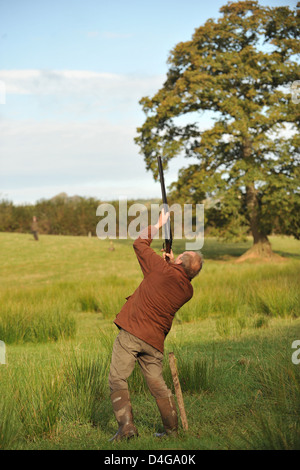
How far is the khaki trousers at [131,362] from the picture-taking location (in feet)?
15.3

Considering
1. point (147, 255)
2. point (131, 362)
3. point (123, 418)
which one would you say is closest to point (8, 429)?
point (123, 418)

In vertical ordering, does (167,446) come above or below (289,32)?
below

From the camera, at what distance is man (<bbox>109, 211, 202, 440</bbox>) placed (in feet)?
15.3

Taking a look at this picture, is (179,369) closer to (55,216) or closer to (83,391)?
(83,391)

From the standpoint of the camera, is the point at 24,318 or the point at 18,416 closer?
the point at 18,416

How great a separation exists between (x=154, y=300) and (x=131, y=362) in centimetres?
55

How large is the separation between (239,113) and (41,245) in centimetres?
1638

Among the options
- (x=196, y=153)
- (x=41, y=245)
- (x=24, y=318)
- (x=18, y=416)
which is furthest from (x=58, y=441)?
(x=41, y=245)

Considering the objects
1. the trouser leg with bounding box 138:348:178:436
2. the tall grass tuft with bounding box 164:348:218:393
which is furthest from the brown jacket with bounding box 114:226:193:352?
the tall grass tuft with bounding box 164:348:218:393

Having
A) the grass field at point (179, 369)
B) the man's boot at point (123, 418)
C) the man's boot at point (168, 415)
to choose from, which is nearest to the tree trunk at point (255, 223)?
the grass field at point (179, 369)

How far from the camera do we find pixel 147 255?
4.78 m
